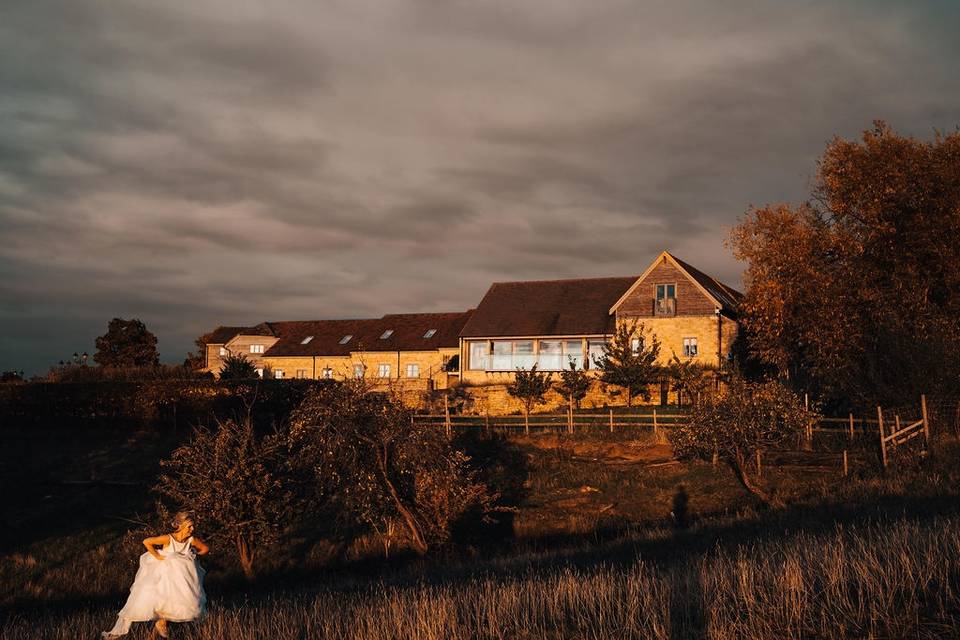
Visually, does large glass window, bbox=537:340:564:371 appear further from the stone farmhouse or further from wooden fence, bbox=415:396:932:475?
wooden fence, bbox=415:396:932:475

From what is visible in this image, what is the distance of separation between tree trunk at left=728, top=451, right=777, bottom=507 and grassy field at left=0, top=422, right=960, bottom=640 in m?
0.46

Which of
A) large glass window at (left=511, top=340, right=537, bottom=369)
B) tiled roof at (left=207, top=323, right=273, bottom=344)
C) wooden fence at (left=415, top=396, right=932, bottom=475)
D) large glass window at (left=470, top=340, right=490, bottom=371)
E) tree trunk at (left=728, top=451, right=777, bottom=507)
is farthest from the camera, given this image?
tiled roof at (left=207, top=323, right=273, bottom=344)

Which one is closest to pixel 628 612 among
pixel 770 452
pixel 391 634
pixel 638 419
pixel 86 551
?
pixel 391 634

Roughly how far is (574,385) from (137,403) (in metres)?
23.1

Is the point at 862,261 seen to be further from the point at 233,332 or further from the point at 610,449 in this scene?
the point at 233,332

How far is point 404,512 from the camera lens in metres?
23.2

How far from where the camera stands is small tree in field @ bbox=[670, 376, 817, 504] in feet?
90.6

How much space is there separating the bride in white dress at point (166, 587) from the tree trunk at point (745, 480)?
63.6 ft

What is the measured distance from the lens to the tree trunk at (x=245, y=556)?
21109 millimetres

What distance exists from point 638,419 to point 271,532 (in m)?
23.5

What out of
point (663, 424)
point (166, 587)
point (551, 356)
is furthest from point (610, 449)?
point (166, 587)

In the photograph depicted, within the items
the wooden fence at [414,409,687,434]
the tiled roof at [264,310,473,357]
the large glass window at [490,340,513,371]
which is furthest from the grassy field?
the tiled roof at [264,310,473,357]

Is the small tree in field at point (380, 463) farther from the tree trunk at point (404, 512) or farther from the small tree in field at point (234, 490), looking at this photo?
the small tree in field at point (234, 490)

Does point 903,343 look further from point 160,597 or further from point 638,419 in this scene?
point 160,597
